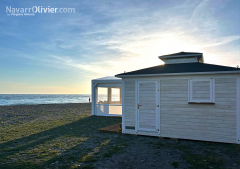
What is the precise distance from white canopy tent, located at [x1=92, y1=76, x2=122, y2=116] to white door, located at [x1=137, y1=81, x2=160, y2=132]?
5.86 m

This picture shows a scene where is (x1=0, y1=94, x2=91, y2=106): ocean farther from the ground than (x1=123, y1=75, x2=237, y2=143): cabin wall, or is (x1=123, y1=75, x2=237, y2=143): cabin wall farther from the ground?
(x1=123, y1=75, x2=237, y2=143): cabin wall

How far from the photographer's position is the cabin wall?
6625 mm

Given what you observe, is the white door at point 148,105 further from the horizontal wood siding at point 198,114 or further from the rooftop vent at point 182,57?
the rooftop vent at point 182,57

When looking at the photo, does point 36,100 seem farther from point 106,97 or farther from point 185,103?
point 185,103

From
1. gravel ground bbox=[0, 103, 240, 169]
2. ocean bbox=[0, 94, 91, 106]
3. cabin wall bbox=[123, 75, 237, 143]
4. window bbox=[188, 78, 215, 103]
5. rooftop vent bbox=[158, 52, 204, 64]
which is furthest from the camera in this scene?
ocean bbox=[0, 94, 91, 106]

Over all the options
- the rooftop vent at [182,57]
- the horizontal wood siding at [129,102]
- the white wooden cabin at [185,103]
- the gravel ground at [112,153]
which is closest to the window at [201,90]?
the white wooden cabin at [185,103]

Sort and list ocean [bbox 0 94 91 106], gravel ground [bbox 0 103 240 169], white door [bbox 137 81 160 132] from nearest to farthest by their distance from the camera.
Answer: gravel ground [bbox 0 103 240 169] < white door [bbox 137 81 160 132] < ocean [bbox 0 94 91 106]

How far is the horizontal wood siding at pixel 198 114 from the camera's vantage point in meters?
6.63

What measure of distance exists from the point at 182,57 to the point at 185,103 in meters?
3.51

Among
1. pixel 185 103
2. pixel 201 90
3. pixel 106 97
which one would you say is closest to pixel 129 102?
pixel 185 103

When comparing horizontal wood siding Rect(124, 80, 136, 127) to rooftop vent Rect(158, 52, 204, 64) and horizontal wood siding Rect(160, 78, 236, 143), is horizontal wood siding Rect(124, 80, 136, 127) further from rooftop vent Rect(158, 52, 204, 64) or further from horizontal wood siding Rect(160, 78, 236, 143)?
rooftop vent Rect(158, 52, 204, 64)

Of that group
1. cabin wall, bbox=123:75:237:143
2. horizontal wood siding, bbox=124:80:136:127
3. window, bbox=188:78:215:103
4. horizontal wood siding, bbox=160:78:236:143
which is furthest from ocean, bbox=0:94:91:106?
window, bbox=188:78:215:103

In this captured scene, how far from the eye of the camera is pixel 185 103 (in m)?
7.18

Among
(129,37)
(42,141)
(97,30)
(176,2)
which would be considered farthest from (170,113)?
(97,30)
